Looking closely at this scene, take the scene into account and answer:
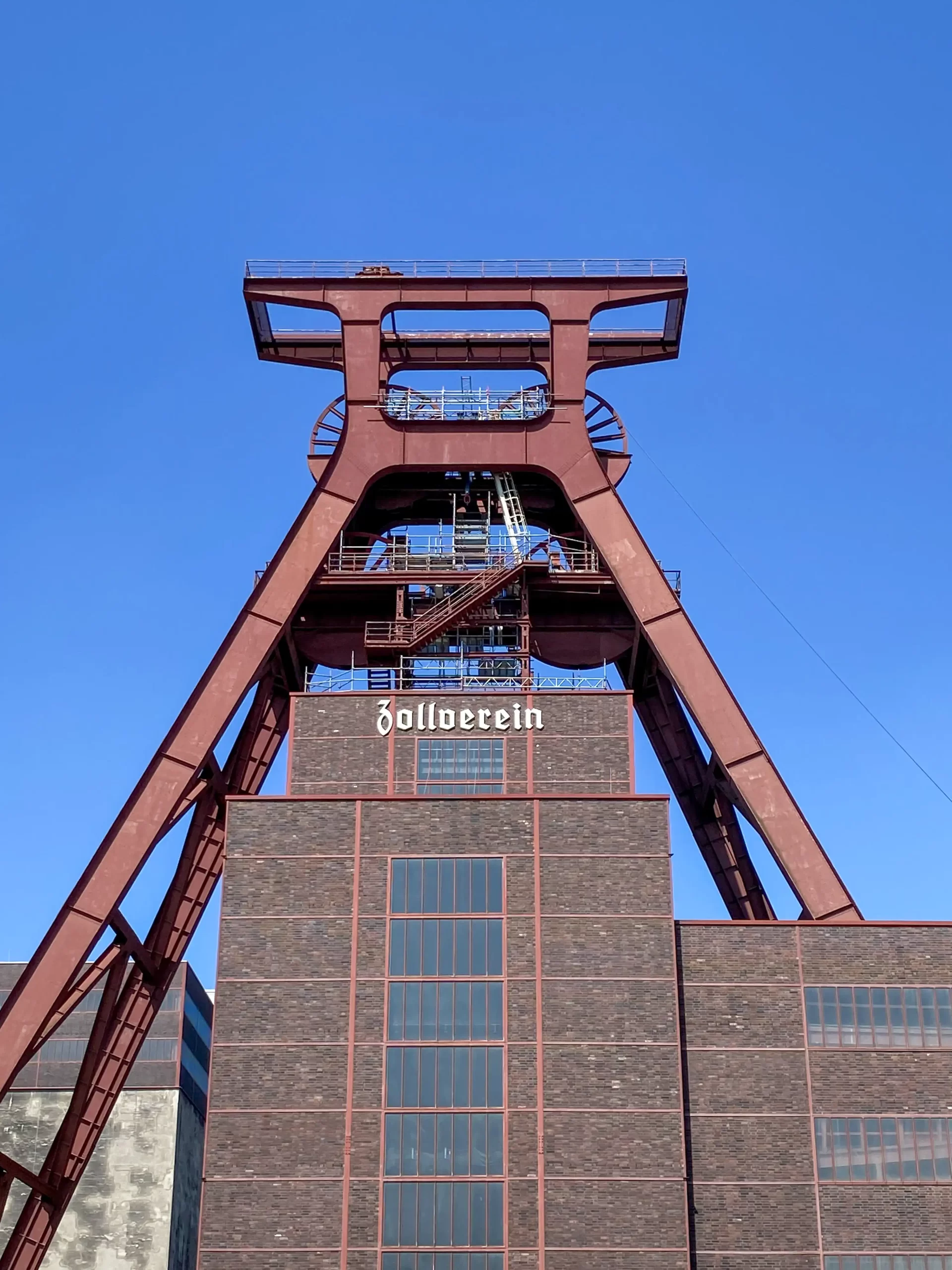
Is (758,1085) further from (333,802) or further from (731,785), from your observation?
(333,802)

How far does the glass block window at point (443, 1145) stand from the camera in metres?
40.4

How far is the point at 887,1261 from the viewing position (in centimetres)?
4038

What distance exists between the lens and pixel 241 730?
51031mm

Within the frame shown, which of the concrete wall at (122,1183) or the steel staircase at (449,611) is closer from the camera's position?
the steel staircase at (449,611)

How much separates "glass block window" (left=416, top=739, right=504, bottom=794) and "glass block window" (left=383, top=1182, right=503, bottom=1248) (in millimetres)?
9879

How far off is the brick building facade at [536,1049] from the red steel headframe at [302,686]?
3.02 meters


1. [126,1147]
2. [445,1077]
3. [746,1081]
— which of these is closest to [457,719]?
[445,1077]

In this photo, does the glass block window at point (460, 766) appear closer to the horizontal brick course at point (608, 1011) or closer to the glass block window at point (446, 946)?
the glass block window at point (446, 946)

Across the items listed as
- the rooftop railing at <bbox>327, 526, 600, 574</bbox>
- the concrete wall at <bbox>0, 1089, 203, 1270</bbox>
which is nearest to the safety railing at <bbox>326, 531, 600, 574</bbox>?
the rooftop railing at <bbox>327, 526, 600, 574</bbox>

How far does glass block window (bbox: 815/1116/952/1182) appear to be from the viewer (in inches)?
1624

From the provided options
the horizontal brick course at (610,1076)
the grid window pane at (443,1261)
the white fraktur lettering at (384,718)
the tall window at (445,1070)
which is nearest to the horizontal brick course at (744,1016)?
the horizontal brick course at (610,1076)

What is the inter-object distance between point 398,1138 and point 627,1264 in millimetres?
5767

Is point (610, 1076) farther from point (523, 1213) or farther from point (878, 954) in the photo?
point (878, 954)

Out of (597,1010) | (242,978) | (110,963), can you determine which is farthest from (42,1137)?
(597,1010)
